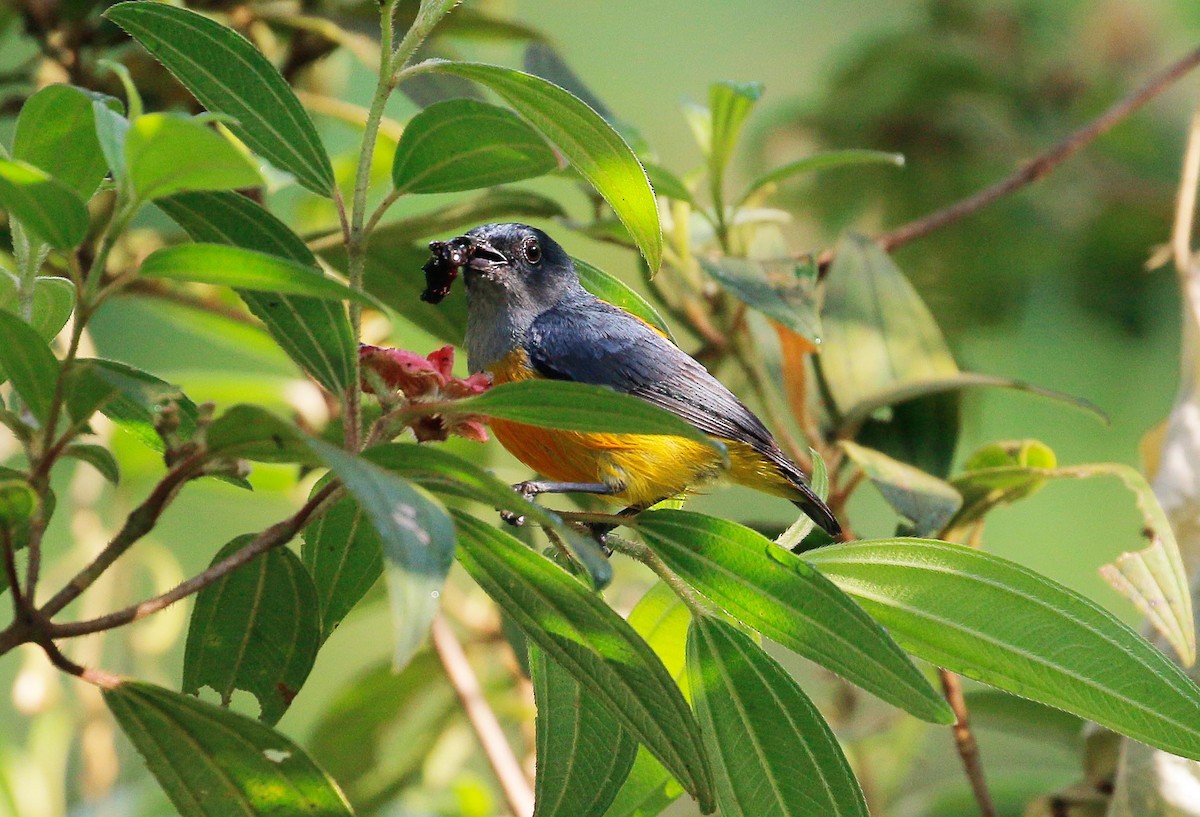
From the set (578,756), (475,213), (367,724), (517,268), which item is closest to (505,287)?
(517,268)

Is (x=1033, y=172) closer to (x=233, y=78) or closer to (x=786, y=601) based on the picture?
(x=786, y=601)

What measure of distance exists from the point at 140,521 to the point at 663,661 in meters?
0.39

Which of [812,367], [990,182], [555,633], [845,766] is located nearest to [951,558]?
[845,766]

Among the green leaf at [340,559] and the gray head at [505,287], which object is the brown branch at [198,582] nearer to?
the green leaf at [340,559]

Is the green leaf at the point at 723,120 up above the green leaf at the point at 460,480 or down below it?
above

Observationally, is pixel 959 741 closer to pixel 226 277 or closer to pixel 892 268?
pixel 892 268

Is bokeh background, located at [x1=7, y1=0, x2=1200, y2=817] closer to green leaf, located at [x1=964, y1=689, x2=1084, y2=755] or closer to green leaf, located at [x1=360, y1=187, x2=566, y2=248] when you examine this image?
green leaf, located at [x1=964, y1=689, x2=1084, y2=755]

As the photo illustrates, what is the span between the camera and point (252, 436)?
53 centimetres

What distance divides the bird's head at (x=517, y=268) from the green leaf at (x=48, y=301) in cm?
42

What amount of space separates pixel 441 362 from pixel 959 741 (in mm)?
698

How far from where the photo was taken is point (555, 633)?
626 millimetres

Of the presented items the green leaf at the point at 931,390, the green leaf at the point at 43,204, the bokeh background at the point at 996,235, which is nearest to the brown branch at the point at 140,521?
the green leaf at the point at 43,204

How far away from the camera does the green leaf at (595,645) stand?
0.60 metres

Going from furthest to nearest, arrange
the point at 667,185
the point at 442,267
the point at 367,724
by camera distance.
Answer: the point at 367,724 < the point at 667,185 < the point at 442,267
